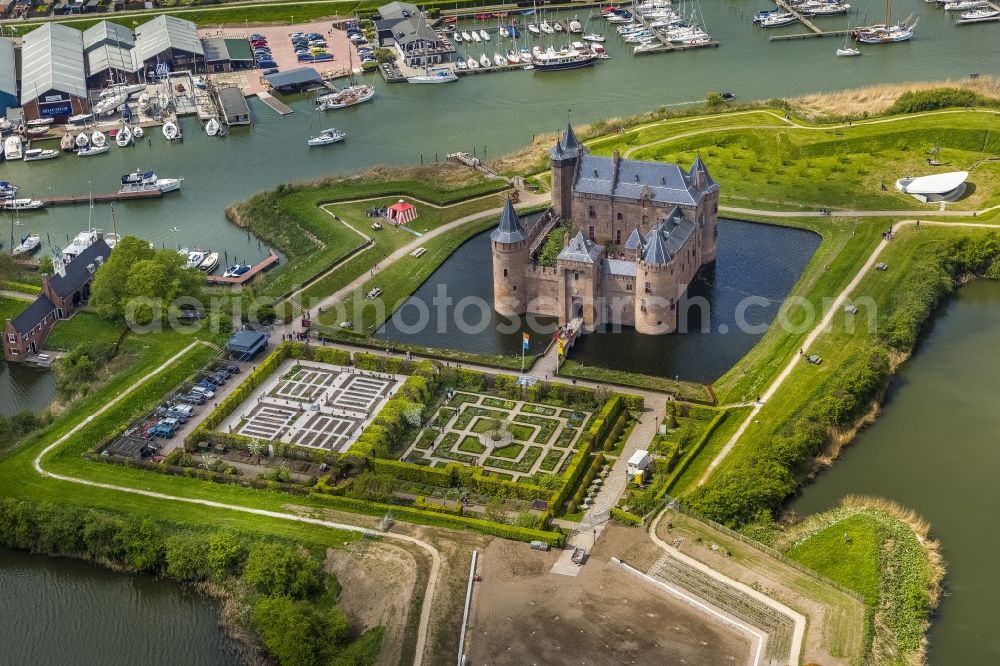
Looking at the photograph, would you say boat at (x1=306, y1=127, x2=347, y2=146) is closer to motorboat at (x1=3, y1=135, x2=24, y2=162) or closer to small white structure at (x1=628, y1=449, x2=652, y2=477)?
motorboat at (x1=3, y1=135, x2=24, y2=162)

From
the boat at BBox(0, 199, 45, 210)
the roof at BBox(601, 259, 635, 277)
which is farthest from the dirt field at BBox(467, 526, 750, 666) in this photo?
the boat at BBox(0, 199, 45, 210)

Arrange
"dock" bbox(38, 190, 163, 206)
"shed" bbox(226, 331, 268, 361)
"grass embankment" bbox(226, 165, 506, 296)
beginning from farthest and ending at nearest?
"dock" bbox(38, 190, 163, 206) → "grass embankment" bbox(226, 165, 506, 296) → "shed" bbox(226, 331, 268, 361)

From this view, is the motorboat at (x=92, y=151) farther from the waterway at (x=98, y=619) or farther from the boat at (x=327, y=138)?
the waterway at (x=98, y=619)

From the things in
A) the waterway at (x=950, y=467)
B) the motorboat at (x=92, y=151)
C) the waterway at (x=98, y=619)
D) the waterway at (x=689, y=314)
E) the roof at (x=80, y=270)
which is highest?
the motorboat at (x=92, y=151)

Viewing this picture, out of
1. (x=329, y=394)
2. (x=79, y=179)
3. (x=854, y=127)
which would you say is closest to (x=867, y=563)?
(x=329, y=394)

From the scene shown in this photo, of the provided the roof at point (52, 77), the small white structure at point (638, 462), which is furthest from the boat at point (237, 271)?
the roof at point (52, 77)

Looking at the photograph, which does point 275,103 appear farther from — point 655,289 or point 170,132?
point 655,289
